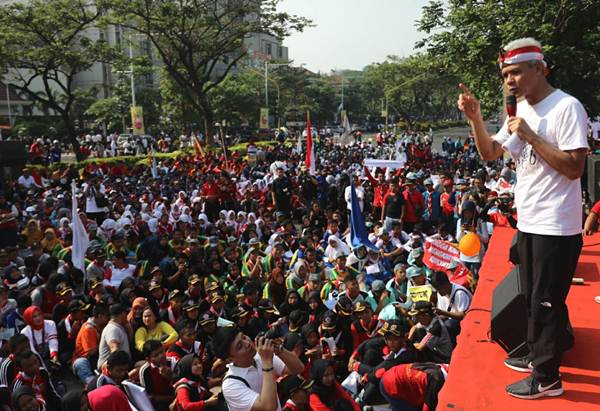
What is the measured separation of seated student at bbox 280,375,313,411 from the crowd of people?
0.04 feet

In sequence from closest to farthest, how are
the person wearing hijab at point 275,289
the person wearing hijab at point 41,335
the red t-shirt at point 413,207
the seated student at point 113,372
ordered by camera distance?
the seated student at point 113,372 < the person wearing hijab at point 41,335 < the person wearing hijab at point 275,289 < the red t-shirt at point 413,207

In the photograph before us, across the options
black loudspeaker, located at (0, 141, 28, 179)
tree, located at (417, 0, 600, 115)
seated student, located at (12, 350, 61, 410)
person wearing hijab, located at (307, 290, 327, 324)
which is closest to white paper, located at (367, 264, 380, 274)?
person wearing hijab, located at (307, 290, 327, 324)

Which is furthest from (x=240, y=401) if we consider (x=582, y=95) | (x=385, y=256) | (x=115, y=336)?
(x=582, y=95)

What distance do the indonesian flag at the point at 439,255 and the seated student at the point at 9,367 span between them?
4.87m

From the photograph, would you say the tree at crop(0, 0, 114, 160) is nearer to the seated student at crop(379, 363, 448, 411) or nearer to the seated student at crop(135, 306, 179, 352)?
the seated student at crop(135, 306, 179, 352)

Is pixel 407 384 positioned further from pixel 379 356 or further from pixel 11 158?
pixel 11 158

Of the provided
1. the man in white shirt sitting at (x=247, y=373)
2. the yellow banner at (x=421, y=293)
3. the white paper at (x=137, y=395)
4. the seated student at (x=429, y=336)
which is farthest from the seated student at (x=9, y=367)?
the yellow banner at (x=421, y=293)

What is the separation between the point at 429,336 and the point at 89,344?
11.7 feet

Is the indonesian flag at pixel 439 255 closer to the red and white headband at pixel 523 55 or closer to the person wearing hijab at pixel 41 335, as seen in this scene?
the person wearing hijab at pixel 41 335

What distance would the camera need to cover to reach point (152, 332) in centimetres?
599

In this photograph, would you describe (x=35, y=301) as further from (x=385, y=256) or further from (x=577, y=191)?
(x=577, y=191)

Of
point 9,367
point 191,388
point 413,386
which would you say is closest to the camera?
point 413,386

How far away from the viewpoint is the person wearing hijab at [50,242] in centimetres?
942

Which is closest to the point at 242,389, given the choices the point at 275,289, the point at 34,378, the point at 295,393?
the point at 295,393
